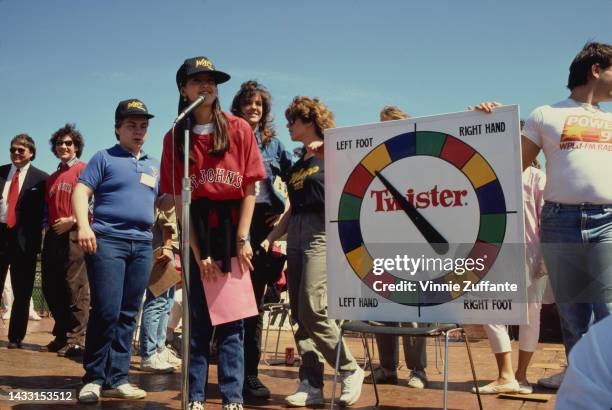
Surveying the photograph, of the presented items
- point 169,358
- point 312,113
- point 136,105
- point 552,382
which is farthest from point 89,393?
point 552,382

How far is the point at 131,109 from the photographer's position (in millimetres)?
4125

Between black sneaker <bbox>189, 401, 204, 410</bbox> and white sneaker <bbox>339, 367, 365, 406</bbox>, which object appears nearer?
black sneaker <bbox>189, 401, 204, 410</bbox>

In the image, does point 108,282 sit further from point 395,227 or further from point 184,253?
point 395,227

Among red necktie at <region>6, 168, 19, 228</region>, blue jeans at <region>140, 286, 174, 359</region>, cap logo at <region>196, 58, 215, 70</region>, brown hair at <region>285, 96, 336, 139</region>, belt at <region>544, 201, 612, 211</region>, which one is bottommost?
blue jeans at <region>140, 286, 174, 359</region>

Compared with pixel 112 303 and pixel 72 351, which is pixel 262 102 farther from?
pixel 72 351

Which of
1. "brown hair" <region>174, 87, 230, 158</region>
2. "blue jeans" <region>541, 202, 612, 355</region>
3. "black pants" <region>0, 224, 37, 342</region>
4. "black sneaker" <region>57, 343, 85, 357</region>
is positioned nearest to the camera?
"blue jeans" <region>541, 202, 612, 355</region>

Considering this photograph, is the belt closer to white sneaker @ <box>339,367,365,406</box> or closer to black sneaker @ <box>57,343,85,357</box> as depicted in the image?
white sneaker @ <box>339,367,365,406</box>

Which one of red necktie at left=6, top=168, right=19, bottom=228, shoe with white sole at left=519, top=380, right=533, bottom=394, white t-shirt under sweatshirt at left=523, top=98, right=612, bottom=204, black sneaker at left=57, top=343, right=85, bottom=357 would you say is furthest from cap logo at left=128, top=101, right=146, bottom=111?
red necktie at left=6, top=168, right=19, bottom=228

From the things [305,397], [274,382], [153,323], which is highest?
[153,323]

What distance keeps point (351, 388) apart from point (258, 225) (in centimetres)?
121

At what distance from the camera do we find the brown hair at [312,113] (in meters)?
4.09

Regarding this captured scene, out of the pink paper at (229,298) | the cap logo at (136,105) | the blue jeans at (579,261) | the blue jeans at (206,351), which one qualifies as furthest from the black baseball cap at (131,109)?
the blue jeans at (579,261)

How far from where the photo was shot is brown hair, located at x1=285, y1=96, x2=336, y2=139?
161 inches

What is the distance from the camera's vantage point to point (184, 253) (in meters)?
2.85
